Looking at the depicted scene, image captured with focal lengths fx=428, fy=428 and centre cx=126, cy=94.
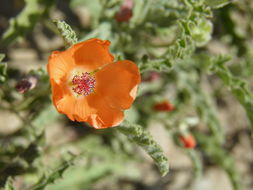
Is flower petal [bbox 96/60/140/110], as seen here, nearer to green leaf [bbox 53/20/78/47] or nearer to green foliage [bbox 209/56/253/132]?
green leaf [bbox 53/20/78/47]

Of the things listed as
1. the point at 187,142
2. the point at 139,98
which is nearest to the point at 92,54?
the point at 187,142

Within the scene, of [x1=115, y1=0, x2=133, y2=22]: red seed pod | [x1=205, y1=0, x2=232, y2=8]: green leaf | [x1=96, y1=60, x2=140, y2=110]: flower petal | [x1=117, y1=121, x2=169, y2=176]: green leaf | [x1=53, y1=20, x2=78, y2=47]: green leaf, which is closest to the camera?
[x1=53, y1=20, x2=78, y2=47]: green leaf

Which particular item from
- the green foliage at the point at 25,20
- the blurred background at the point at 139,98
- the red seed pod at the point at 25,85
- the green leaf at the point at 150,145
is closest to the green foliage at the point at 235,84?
the blurred background at the point at 139,98

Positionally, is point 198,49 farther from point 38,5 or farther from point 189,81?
point 38,5

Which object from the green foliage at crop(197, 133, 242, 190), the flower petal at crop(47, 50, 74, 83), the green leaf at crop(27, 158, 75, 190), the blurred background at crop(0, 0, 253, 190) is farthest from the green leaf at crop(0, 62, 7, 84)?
the green foliage at crop(197, 133, 242, 190)

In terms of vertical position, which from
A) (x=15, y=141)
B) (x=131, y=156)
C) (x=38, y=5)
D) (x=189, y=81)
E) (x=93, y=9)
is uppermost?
(x=38, y=5)

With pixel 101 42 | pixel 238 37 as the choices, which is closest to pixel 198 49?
pixel 238 37

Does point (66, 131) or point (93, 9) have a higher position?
point (93, 9)
